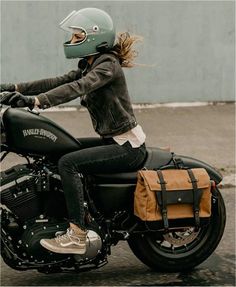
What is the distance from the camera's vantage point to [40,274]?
17.6 feet

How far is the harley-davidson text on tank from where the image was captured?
4.89 metres

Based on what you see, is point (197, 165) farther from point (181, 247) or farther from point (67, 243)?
point (67, 243)

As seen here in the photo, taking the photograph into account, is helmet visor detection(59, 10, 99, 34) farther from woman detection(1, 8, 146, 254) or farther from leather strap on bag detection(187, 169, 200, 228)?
leather strap on bag detection(187, 169, 200, 228)

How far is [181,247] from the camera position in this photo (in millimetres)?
5461

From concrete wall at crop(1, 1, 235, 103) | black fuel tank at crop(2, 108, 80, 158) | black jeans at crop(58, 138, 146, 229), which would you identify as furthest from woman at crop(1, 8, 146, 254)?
concrete wall at crop(1, 1, 235, 103)

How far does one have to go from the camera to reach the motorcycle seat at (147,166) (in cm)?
512

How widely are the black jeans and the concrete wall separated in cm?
557

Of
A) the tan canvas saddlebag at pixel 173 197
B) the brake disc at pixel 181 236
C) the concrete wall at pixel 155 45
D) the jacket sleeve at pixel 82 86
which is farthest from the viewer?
the concrete wall at pixel 155 45

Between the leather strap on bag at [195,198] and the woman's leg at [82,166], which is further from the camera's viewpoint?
the leather strap on bag at [195,198]

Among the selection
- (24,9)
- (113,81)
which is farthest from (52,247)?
(24,9)

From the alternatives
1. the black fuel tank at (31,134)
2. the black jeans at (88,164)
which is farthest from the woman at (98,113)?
the black fuel tank at (31,134)

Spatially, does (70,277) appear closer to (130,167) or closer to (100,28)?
(130,167)

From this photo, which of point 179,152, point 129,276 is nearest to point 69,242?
point 129,276

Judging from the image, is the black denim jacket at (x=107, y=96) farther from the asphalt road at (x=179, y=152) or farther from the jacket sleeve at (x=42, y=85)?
the asphalt road at (x=179, y=152)
